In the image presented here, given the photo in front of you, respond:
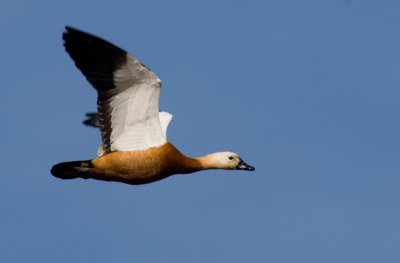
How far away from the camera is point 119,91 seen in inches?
832

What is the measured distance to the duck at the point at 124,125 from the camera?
67.9 ft

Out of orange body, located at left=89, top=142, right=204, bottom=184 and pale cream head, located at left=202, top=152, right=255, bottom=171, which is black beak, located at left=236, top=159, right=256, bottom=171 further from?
orange body, located at left=89, top=142, right=204, bottom=184

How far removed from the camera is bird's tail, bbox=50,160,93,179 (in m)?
21.7

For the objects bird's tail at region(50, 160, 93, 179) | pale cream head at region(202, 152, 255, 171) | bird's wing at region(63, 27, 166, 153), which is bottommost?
bird's tail at region(50, 160, 93, 179)

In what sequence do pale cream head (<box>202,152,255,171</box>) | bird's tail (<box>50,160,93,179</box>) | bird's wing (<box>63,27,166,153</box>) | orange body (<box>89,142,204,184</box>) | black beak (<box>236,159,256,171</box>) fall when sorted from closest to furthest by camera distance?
1. bird's wing (<box>63,27,166,153</box>)
2. orange body (<box>89,142,204,184</box>)
3. bird's tail (<box>50,160,93,179</box>)
4. pale cream head (<box>202,152,255,171</box>)
5. black beak (<box>236,159,256,171</box>)

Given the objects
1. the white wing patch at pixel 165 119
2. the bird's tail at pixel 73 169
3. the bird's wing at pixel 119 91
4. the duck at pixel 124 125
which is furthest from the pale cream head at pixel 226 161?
the bird's tail at pixel 73 169

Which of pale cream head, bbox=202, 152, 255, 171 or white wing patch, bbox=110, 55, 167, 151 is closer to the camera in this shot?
white wing patch, bbox=110, 55, 167, 151

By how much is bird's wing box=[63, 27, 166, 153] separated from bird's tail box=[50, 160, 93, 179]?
512 mm

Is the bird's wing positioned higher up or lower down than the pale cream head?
higher up

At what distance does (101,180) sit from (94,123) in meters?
3.63

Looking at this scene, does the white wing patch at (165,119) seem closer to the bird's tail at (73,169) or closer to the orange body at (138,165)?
the orange body at (138,165)

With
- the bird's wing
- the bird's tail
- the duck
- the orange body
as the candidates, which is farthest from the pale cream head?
the bird's tail

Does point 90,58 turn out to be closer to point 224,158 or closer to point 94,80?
point 94,80

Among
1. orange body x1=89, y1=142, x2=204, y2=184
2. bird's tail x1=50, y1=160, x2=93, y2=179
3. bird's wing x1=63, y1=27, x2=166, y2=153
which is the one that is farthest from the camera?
bird's tail x1=50, y1=160, x2=93, y2=179
